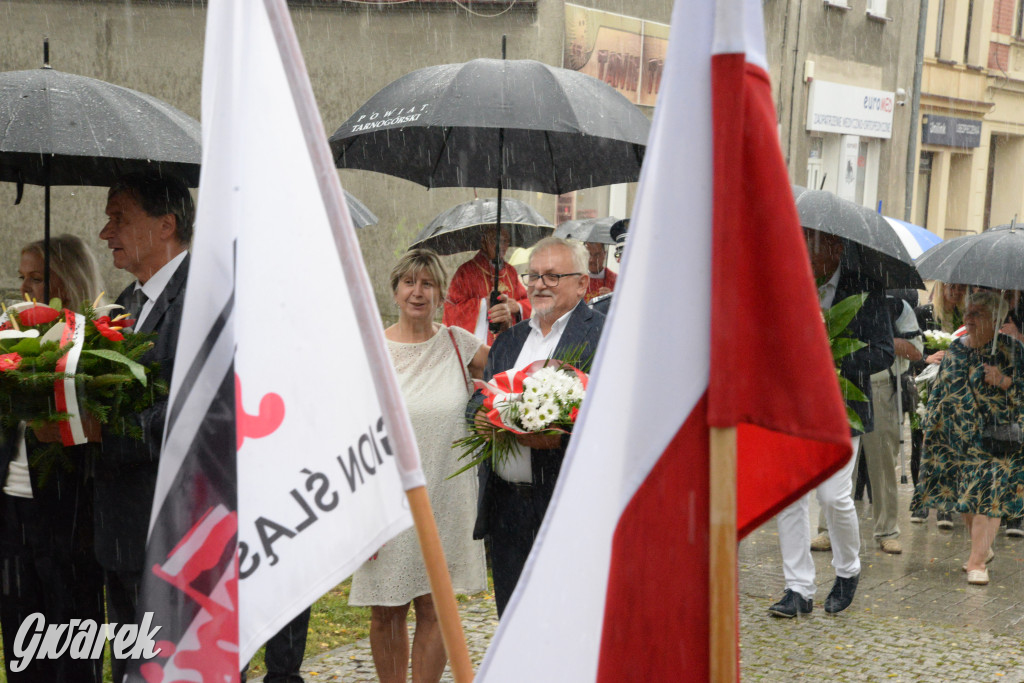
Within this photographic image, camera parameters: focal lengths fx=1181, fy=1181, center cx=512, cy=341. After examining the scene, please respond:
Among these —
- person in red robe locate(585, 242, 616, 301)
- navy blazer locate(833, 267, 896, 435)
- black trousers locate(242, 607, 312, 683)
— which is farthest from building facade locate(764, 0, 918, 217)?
black trousers locate(242, 607, 312, 683)

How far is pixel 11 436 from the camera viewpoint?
166 inches

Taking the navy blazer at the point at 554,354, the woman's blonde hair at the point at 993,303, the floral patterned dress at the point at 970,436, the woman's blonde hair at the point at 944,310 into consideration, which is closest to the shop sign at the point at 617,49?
the woman's blonde hair at the point at 944,310

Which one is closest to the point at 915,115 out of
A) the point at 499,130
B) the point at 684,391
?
the point at 499,130

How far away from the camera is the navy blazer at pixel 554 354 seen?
4.73 m

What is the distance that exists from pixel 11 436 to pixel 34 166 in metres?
1.84

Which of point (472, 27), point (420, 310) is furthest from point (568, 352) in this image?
point (472, 27)

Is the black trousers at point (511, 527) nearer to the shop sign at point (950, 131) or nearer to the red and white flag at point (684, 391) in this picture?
the red and white flag at point (684, 391)

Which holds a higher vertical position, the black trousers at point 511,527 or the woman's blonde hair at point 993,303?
the woman's blonde hair at point 993,303

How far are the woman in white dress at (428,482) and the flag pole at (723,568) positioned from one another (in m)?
3.07

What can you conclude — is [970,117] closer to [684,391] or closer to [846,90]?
[846,90]

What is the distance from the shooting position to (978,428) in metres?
7.77

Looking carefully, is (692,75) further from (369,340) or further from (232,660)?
(232,660)

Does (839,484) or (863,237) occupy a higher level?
(863,237)

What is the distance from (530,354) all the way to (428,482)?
72 cm
